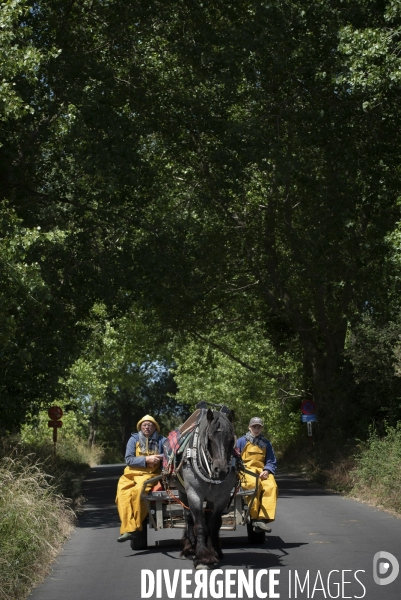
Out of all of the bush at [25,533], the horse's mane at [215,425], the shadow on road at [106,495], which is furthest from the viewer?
the shadow on road at [106,495]

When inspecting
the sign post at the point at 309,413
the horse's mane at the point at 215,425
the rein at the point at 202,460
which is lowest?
the rein at the point at 202,460

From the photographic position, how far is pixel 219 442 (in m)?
12.0

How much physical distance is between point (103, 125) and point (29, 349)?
19.6 ft

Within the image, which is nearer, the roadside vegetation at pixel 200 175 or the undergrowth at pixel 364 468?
the undergrowth at pixel 364 468

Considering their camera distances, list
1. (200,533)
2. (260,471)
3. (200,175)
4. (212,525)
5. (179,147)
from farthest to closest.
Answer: (200,175)
(179,147)
(260,471)
(212,525)
(200,533)

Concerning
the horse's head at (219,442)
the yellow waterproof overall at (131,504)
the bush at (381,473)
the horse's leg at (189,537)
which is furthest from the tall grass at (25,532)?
the bush at (381,473)

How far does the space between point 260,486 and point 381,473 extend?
30.0ft

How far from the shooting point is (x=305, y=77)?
27.7m

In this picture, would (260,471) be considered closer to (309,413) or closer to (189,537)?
(189,537)

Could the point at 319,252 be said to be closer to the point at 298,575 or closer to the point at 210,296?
the point at 210,296

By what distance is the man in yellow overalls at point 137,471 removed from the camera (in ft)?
44.1

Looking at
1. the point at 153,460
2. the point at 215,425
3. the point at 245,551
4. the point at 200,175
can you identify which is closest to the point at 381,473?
the point at 245,551

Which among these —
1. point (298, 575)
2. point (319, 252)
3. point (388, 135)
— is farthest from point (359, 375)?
point (298, 575)

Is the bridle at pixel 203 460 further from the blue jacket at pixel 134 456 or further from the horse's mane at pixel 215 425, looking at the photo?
the blue jacket at pixel 134 456
